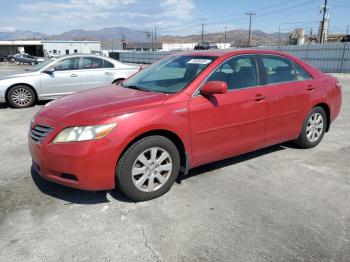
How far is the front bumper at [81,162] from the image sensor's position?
125 inches

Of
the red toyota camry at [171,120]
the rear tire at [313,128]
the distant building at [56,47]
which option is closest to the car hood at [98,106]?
the red toyota camry at [171,120]

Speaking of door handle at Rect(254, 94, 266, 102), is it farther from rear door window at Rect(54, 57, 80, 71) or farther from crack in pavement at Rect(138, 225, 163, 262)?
rear door window at Rect(54, 57, 80, 71)

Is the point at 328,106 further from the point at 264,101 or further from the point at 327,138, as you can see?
the point at 264,101

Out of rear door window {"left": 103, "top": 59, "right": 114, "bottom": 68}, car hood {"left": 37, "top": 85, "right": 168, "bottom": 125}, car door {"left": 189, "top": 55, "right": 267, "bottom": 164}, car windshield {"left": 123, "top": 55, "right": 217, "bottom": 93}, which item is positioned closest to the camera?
car hood {"left": 37, "top": 85, "right": 168, "bottom": 125}

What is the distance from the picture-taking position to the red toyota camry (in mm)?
3258

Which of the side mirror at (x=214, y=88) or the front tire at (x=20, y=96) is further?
the front tire at (x=20, y=96)

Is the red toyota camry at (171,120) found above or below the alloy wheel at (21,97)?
above

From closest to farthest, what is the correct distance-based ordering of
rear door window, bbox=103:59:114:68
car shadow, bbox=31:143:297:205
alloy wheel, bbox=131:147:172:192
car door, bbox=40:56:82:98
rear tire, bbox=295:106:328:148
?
alloy wheel, bbox=131:147:172:192
car shadow, bbox=31:143:297:205
rear tire, bbox=295:106:328:148
car door, bbox=40:56:82:98
rear door window, bbox=103:59:114:68

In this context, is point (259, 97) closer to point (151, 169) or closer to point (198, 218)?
point (151, 169)

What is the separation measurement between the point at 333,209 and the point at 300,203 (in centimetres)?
32

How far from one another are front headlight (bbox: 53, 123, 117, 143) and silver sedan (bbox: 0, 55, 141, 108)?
6668 millimetres

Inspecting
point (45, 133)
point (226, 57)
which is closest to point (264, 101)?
point (226, 57)

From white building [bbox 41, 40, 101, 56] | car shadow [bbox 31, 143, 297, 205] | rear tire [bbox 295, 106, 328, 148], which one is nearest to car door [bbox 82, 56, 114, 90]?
car shadow [bbox 31, 143, 297, 205]

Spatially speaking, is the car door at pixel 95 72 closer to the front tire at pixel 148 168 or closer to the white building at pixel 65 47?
the front tire at pixel 148 168
